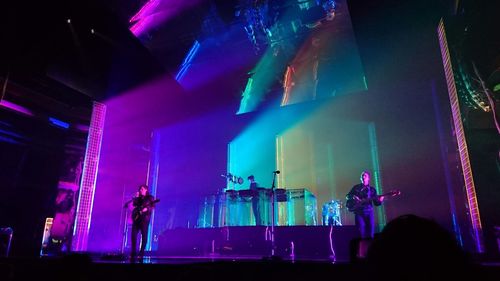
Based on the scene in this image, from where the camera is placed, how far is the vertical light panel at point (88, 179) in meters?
8.27

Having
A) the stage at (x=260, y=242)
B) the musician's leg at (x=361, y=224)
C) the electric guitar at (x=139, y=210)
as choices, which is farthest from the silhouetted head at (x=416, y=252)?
the electric guitar at (x=139, y=210)

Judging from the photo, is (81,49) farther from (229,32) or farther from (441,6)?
(441,6)

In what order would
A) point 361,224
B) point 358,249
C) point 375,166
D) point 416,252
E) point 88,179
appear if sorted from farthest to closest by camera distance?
point 375,166
point 88,179
point 361,224
point 358,249
point 416,252

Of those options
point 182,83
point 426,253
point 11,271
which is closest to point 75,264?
point 11,271

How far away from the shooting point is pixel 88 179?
8750mm

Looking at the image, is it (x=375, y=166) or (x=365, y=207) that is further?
(x=375, y=166)

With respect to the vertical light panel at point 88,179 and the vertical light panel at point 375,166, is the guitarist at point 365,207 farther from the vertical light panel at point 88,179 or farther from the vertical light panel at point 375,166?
the vertical light panel at point 88,179

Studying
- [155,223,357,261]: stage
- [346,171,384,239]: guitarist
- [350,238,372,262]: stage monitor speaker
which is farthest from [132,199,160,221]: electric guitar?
[350,238,372,262]: stage monitor speaker

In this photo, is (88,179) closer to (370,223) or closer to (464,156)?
(370,223)

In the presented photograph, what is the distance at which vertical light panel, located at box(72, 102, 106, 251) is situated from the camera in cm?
827

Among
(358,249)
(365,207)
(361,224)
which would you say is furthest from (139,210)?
(358,249)

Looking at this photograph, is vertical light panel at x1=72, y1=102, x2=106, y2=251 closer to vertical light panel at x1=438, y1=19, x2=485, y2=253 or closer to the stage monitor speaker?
the stage monitor speaker

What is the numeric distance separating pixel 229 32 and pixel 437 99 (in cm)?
572

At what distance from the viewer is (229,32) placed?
26.1 feet
